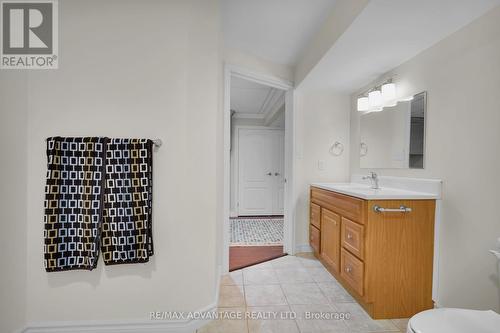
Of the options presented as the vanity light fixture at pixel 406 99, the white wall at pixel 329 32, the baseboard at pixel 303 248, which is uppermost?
the white wall at pixel 329 32

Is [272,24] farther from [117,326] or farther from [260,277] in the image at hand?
[117,326]

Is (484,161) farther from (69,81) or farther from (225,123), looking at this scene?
(69,81)

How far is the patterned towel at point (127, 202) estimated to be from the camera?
57.1 inches

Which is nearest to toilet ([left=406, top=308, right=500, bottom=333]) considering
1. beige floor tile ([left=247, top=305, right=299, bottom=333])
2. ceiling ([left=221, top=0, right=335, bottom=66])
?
beige floor tile ([left=247, top=305, right=299, bottom=333])

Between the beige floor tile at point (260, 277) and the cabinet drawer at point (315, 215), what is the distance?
0.68 meters

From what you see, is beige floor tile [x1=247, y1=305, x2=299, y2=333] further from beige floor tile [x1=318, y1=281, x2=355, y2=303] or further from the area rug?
the area rug

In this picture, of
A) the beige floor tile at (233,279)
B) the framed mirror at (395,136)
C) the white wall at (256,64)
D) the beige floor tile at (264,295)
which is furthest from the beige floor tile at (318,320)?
the white wall at (256,64)

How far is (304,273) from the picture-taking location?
7.94 feet

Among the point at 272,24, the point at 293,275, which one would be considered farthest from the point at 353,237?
the point at 272,24

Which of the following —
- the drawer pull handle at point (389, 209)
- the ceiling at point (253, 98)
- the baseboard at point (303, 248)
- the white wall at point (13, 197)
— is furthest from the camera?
the ceiling at point (253, 98)

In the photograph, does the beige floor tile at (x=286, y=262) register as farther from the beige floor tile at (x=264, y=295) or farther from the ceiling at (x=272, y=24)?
the ceiling at (x=272, y=24)

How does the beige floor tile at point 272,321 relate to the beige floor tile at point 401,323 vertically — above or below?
below

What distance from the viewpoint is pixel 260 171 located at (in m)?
5.31

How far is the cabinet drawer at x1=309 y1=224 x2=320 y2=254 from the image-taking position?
2.62 meters
